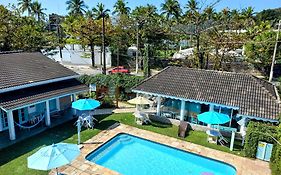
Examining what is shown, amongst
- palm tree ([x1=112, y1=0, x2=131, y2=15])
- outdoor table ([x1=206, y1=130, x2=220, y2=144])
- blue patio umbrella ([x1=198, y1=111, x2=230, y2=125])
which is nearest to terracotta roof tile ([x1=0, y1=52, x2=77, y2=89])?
blue patio umbrella ([x1=198, y1=111, x2=230, y2=125])

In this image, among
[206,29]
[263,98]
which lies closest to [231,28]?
[206,29]

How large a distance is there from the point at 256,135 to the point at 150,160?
7370 millimetres

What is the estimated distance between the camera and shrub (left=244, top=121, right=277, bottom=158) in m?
15.6

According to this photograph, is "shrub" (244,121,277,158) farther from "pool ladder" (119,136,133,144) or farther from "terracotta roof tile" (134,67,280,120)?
"pool ladder" (119,136,133,144)

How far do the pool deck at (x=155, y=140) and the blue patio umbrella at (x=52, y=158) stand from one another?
8.78 ft

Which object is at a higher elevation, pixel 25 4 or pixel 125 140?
pixel 25 4

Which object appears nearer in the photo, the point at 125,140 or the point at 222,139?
the point at 222,139

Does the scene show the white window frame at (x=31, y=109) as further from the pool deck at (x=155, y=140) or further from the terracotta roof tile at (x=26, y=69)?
the pool deck at (x=155, y=140)

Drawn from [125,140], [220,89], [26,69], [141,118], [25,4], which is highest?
[25,4]

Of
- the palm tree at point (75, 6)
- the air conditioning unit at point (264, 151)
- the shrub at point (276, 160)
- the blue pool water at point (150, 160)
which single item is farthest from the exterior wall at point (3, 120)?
the palm tree at point (75, 6)

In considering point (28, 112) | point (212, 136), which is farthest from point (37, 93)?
point (212, 136)

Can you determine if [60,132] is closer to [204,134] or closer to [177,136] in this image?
[177,136]

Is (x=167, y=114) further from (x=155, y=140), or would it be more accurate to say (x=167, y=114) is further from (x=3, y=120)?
(x=3, y=120)

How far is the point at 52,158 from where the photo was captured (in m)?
11.5
